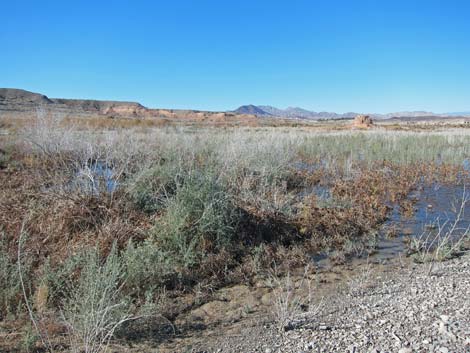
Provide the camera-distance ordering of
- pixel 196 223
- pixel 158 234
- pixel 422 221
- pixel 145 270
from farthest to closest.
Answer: pixel 422 221 → pixel 196 223 → pixel 158 234 → pixel 145 270

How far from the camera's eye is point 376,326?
3.31 m

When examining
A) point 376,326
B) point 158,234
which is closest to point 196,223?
point 158,234

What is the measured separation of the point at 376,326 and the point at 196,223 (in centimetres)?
282

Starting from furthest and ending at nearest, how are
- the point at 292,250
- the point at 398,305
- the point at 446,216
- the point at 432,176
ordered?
the point at 432,176
the point at 446,216
the point at 292,250
the point at 398,305

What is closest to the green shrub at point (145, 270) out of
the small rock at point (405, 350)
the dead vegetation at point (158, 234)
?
the dead vegetation at point (158, 234)

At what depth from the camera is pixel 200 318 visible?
3.75 meters

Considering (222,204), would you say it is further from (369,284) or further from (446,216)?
(446,216)

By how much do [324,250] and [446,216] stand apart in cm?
374

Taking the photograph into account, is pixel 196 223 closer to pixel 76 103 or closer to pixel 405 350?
pixel 405 350

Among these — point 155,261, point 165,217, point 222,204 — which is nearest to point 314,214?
point 222,204

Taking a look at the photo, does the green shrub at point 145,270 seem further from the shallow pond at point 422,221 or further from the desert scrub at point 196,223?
the shallow pond at point 422,221

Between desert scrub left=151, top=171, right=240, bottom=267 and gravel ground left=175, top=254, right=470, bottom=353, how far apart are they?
1.60 metres

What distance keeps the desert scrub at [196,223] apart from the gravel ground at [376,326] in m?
1.60

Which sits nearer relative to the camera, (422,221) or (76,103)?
(422,221)
